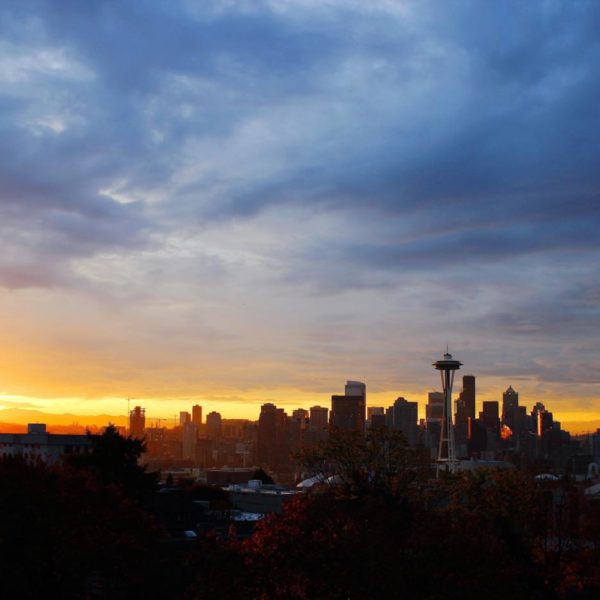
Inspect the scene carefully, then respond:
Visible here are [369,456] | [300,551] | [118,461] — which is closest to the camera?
[300,551]

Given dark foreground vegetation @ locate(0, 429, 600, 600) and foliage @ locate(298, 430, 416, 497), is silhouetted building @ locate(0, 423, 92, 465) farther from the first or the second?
dark foreground vegetation @ locate(0, 429, 600, 600)

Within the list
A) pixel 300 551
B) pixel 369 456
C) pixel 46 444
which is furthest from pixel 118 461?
pixel 46 444

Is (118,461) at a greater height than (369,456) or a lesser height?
lesser

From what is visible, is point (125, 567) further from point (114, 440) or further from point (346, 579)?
point (114, 440)

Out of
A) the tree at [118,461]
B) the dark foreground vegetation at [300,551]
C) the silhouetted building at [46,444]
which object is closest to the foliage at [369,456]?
the dark foreground vegetation at [300,551]

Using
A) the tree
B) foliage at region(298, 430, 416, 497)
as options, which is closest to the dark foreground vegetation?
foliage at region(298, 430, 416, 497)

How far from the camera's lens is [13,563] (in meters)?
38.4

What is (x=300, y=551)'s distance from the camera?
33469 mm

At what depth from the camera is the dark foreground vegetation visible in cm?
3206

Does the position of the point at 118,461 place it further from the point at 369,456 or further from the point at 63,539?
the point at 63,539

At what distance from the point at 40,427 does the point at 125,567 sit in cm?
9686

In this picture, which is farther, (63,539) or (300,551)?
(63,539)

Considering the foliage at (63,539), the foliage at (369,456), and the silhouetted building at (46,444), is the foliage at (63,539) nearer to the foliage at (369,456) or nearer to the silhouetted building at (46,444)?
the foliage at (369,456)

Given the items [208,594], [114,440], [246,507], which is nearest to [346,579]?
[208,594]
